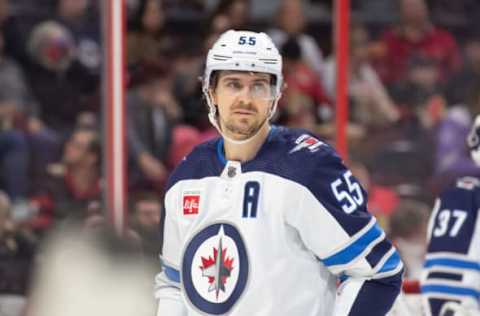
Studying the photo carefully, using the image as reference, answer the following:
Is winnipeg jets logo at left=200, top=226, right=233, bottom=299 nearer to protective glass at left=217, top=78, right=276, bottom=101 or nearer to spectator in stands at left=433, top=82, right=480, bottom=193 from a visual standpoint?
protective glass at left=217, top=78, right=276, bottom=101

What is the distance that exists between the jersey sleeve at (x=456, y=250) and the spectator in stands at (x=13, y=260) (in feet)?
4.48

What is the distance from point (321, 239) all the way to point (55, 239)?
6.26 feet

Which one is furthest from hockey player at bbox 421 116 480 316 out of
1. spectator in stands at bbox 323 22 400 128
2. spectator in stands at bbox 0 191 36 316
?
spectator in stands at bbox 0 191 36 316

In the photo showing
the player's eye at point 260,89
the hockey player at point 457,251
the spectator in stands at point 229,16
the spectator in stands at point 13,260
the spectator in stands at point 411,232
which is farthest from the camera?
the spectator in stands at point 229,16

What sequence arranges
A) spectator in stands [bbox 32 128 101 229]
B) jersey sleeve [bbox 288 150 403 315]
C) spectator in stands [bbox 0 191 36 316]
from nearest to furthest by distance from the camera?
jersey sleeve [bbox 288 150 403 315]
spectator in stands [bbox 0 191 36 316]
spectator in stands [bbox 32 128 101 229]

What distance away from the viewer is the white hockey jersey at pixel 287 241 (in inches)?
94.4

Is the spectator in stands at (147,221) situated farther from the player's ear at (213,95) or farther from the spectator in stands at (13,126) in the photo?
the player's ear at (213,95)

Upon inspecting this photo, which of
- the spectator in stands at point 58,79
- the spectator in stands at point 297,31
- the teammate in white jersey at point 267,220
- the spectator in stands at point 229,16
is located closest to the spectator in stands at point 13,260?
the spectator in stands at point 58,79

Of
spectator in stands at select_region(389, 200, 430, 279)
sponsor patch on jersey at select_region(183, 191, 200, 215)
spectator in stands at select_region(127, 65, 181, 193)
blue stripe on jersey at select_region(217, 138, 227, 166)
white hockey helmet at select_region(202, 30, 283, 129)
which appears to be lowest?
spectator in stands at select_region(389, 200, 430, 279)

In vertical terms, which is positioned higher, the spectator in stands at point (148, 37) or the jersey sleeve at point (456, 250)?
the spectator in stands at point (148, 37)

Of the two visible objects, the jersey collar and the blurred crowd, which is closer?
the jersey collar

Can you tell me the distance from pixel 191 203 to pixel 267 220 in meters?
0.18

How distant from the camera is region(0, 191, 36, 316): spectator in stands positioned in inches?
161

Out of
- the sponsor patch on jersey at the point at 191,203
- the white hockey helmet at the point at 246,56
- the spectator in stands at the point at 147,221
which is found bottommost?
the spectator in stands at the point at 147,221
